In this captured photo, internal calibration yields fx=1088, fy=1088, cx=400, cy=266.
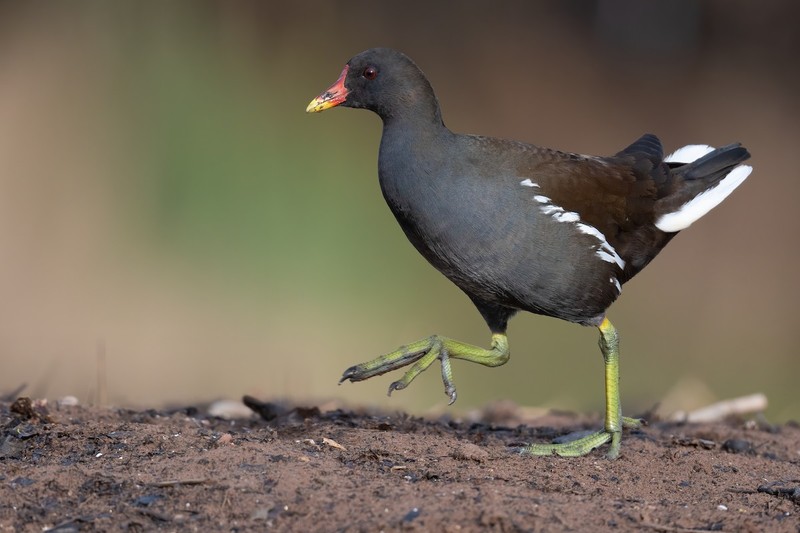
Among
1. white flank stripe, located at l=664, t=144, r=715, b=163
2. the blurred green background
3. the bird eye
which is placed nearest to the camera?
the bird eye

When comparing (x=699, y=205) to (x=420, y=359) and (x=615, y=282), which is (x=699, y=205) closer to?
(x=615, y=282)

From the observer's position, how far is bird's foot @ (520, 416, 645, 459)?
3.98m

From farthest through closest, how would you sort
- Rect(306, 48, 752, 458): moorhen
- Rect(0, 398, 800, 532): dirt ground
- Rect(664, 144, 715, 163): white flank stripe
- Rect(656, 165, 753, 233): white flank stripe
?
1. Rect(664, 144, 715, 163): white flank stripe
2. Rect(656, 165, 753, 233): white flank stripe
3. Rect(306, 48, 752, 458): moorhen
4. Rect(0, 398, 800, 532): dirt ground

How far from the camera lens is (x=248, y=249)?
21.1 feet

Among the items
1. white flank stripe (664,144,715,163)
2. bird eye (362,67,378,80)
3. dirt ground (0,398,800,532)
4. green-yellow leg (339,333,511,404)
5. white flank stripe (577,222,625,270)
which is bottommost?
dirt ground (0,398,800,532)

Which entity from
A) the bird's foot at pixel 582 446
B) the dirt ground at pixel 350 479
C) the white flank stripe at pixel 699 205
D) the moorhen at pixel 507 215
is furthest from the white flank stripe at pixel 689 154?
the bird's foot at pixel 582 446

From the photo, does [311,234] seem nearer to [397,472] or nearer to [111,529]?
[397,472]

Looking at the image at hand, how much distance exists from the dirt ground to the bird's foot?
1.8 inches

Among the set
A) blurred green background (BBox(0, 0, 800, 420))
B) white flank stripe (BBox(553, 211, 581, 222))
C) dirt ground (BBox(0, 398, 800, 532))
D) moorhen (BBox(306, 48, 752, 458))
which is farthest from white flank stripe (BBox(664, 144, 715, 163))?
blurred green background (BBox(0, 0, 800, 420))

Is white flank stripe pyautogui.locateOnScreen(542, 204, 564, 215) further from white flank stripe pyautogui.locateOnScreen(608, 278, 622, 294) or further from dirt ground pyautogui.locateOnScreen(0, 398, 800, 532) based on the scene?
dirt ground pyautogui.locateOnScreen(0, 398, 800, 532)

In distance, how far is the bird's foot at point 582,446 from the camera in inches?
157

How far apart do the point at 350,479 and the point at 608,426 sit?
1.31 metres

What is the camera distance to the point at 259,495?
3004 millimetres

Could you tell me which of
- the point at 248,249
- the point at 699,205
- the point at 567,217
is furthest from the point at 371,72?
the point at 248,249
